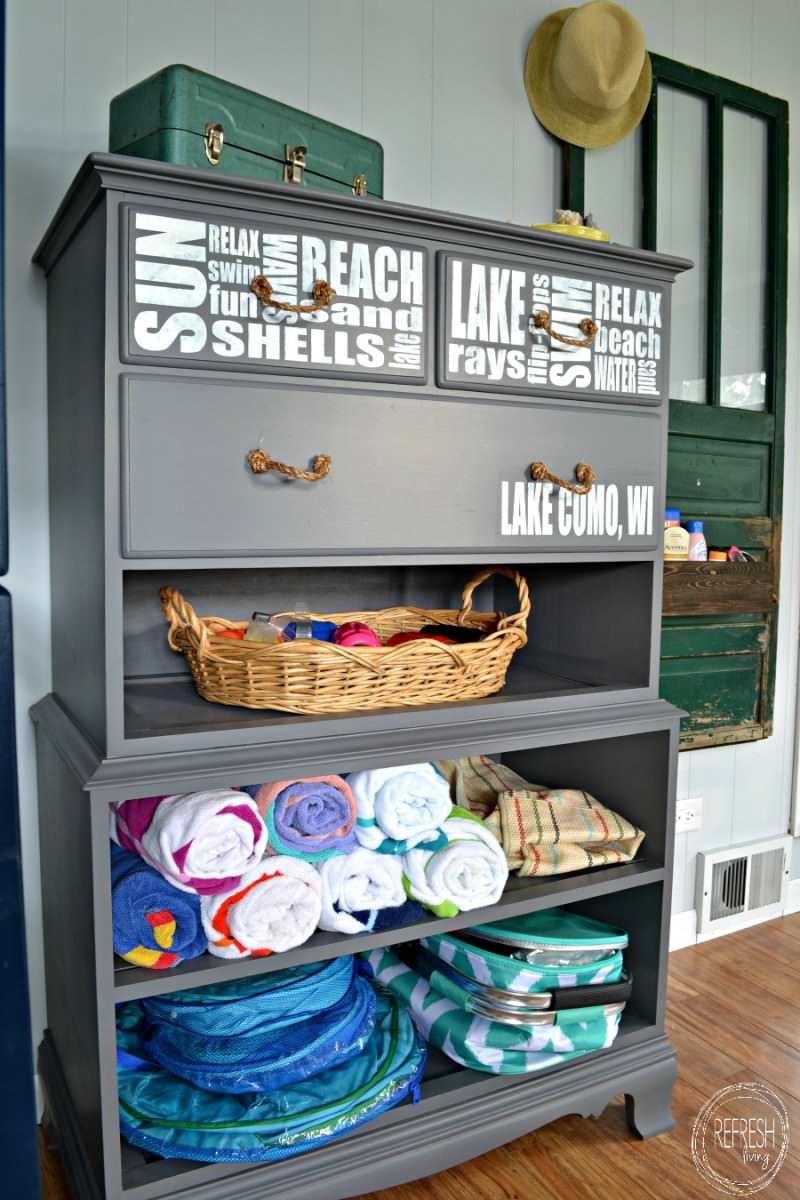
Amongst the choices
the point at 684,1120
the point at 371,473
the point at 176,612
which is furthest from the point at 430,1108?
the point at 371,473

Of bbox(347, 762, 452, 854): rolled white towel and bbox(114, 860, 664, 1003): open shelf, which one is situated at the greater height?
bbox(347, 762, 452, 854): rolled white towel

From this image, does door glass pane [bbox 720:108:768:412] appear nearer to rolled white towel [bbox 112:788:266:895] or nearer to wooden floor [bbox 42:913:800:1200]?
wooden floor [bbox 42:913:800:1200]

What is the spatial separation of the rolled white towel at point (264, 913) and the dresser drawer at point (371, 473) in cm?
43

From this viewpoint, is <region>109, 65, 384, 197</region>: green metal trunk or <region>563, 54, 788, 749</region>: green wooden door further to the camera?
<region>563, 54, 788, 749</region>: green wooden door

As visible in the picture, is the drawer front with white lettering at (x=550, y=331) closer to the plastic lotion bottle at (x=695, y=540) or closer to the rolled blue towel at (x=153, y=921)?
the plastic lotion bottle at (x=695, y=540)

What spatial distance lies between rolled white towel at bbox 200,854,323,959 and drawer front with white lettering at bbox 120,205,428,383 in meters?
0.67

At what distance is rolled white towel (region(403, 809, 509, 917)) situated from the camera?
1350mm

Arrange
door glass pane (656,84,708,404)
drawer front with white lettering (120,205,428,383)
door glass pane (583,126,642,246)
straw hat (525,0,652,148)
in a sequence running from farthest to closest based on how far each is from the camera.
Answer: door glass pane (656,84,708,404) → door glass pane (583,126,642,246) → straw hat (525,0,652,148) → drawer front with white lettering (120,205,428,383)

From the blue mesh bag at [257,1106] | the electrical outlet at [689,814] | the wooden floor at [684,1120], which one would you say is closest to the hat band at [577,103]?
the electrical outlet at [689,814]

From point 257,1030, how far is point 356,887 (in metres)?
0.25

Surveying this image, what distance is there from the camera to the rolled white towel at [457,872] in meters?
1.35

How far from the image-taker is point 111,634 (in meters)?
1.13

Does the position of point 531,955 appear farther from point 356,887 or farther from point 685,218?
point 685,218

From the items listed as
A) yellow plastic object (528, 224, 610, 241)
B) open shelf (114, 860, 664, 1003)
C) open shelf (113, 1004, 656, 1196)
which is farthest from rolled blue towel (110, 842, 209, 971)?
yellow plastic object (528, 224, 610, 241)
